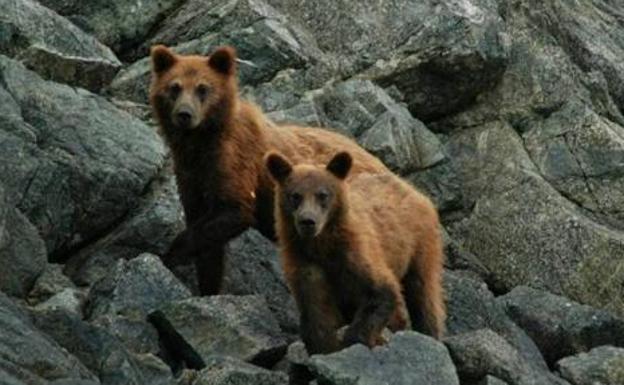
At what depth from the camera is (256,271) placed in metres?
16.6

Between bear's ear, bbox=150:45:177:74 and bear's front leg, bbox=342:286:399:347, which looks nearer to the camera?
bear's front leg, bbox=342:286:399:347

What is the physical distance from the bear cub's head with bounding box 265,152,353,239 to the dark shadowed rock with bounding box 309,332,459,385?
1.27 metres

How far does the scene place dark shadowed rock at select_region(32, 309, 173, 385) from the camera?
465 inches

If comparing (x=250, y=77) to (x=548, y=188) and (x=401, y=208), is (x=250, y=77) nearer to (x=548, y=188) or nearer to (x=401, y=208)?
(x=548, y=188)

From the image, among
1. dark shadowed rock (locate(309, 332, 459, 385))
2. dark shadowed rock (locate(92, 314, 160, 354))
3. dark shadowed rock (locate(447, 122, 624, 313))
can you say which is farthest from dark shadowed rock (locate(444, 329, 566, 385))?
dark shadowed rock (locate(447, 122, 624, 313))

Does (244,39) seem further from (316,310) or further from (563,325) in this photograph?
(316,310)

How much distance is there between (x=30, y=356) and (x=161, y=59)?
5.96m

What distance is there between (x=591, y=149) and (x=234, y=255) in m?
5.67

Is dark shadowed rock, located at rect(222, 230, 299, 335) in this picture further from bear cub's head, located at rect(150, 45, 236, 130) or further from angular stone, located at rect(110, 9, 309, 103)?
angular stone, located at rect(110, 9, 309, 103)

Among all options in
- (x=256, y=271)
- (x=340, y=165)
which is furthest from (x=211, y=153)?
(x=340, y=165)

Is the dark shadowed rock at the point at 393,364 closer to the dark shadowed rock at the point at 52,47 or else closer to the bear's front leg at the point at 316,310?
the bear's front leg at the point at 316,310

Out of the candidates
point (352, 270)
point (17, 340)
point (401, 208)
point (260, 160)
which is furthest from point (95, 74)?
point (17, 340)

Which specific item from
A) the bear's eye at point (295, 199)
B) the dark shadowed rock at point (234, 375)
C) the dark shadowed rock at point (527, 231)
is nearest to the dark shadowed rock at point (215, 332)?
the dark shadowed rock at point (234, 375)

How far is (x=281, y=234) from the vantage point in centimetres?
1399
